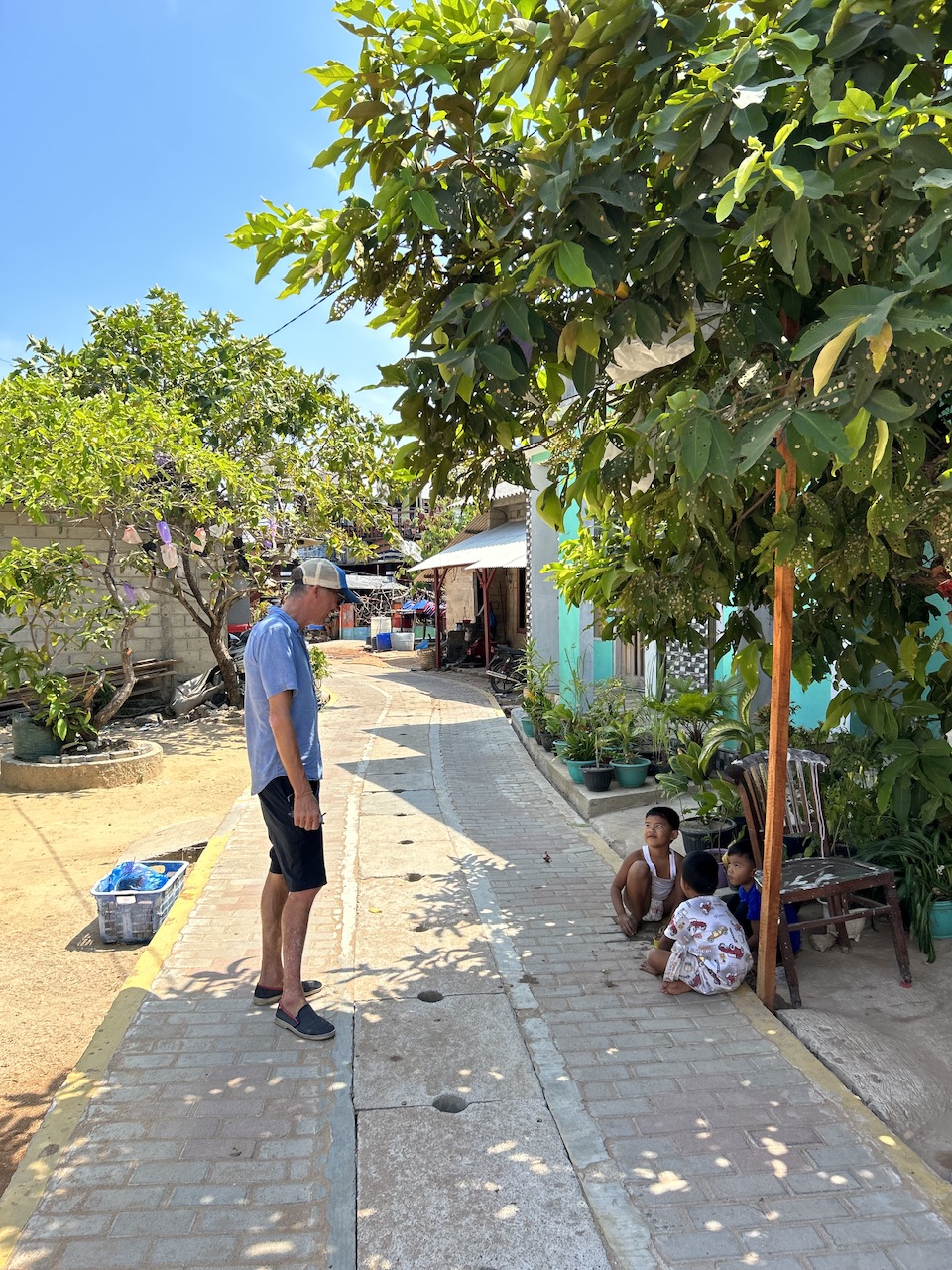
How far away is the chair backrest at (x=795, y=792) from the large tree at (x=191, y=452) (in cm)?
666

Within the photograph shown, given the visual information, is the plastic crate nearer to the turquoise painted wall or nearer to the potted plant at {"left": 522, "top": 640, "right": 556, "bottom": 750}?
the potted plant at {"left": 522, "top": 640, "right": 556, "bottom": 750}

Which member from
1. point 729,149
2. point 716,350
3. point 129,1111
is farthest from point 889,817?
point 129,1111

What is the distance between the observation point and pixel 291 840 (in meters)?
3.79

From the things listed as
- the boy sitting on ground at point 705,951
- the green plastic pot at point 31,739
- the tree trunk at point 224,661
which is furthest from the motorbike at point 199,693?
the boy sitting on ground at point 705,951

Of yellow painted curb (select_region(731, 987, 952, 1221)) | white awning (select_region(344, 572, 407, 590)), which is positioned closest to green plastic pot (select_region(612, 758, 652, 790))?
yellow painted curb (select_region(731, 987, 952, 1221))

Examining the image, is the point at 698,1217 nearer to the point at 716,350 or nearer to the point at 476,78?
the point at 716,350

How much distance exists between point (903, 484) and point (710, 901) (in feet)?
7.41

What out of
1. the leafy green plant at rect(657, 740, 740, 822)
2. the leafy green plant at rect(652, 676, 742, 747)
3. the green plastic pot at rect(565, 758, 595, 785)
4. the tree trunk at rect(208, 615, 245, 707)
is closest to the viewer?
the leafy green plant at rect(657, 740, 740, 822)

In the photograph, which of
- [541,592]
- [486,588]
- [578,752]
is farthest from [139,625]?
[578,752]

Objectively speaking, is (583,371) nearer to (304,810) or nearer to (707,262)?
(707,262)

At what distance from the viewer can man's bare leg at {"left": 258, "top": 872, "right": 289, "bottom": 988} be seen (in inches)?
159

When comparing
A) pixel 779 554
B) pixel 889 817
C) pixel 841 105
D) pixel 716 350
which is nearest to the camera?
pixel 841 105

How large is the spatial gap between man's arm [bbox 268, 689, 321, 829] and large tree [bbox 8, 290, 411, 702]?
7069 mm

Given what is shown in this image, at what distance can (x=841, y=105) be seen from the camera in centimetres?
224
